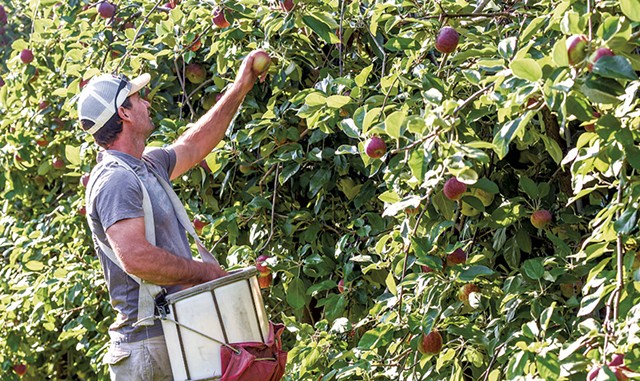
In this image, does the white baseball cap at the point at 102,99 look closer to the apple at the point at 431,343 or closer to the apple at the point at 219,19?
the apple at the point at 219,19

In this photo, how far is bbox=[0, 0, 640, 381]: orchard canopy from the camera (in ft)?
6.13

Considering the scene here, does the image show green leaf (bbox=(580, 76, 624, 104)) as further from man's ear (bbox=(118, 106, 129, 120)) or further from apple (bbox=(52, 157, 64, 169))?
apple (bbox=(52, 157, 64, 169))

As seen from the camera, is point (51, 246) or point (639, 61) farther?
point (51, 246)

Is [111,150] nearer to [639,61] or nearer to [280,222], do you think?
[280,222]

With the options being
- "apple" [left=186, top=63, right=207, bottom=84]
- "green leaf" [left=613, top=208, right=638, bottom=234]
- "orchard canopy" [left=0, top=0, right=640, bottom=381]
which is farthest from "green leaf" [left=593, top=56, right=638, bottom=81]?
"apple" [left=186, top=63, right=207, bottom=84]

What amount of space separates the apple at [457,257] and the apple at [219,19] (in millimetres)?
1105

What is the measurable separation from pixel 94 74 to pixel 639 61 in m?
2.11

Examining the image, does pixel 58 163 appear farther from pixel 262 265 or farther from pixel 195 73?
pixel 262 265

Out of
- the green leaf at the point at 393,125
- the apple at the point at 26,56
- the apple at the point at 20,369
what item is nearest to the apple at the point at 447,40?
the green leaf at the point at 393,125

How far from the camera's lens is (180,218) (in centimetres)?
254

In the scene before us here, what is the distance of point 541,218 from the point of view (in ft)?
8.24

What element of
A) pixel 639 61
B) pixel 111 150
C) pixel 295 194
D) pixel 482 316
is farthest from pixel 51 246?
pixel 639 61

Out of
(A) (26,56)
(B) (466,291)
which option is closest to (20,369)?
(A) (26,56)

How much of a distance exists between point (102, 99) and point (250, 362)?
852 millimetres
